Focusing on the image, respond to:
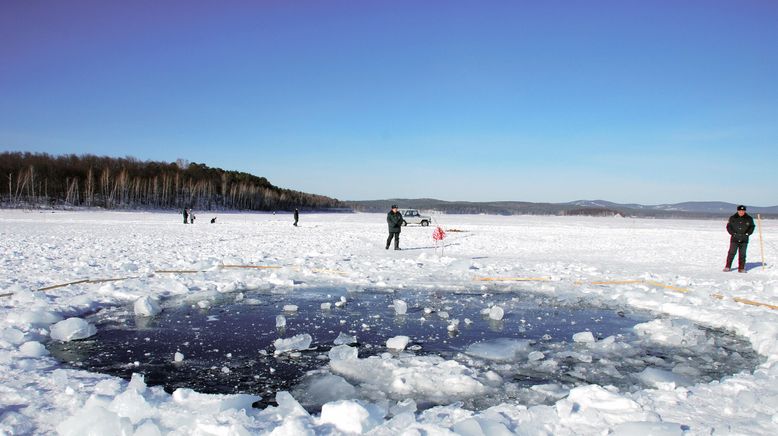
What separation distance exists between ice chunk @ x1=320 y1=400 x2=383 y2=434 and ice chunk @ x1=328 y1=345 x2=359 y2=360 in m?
1.50

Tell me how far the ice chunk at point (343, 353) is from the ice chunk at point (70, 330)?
121 inches

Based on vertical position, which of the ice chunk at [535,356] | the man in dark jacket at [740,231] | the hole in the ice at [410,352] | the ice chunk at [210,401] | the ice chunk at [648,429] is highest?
the man in dark jacket at [740,231]

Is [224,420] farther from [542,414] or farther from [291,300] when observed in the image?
[291,300]

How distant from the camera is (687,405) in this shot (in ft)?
12.7

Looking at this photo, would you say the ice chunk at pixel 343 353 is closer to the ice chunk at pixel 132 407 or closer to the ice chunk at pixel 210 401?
the ice chunk at pixel 210 401

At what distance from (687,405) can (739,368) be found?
1.84 m

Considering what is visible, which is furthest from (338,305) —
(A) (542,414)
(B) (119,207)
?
(B) (119,207)

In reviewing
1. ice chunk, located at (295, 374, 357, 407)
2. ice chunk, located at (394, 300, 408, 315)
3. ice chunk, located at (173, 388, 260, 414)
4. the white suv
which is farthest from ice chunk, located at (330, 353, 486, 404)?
the white suv

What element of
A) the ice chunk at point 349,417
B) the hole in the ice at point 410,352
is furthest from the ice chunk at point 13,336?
the ice chunk at point 349,417

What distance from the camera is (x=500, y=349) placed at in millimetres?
5527

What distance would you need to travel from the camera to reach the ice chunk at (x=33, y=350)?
502 cm

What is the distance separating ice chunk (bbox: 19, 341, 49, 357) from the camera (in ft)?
16.5

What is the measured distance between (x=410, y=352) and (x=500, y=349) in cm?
101

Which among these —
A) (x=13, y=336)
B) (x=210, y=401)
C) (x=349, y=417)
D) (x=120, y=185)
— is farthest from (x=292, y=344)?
(x=120, y=185)
